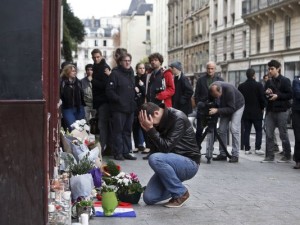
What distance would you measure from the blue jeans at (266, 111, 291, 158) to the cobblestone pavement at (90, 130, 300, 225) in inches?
26.5

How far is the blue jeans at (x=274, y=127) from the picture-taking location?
14.1m

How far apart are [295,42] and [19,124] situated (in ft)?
124

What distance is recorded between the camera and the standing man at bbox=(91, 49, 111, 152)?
47.7ft

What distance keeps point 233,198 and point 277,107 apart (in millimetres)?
4878

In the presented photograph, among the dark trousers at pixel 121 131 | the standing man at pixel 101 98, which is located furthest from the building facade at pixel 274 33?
the dark trousers at pixel 121 131

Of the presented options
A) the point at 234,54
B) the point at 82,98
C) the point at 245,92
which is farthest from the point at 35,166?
the point at 234,54

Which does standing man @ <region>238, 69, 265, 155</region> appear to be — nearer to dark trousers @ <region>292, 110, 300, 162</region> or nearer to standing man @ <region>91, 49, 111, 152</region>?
dark trousers @ <region>292, 110, 300, 162</region>

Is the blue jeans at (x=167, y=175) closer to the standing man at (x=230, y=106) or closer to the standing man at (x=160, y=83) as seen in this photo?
the standing man at (x=230, y=106)

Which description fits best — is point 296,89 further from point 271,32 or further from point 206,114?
point 271,32

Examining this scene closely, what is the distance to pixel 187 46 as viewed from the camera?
8181 cm

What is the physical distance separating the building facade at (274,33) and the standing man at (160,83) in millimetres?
26586

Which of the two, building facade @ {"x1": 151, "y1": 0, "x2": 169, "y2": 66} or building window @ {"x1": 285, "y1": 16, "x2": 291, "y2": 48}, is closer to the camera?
building window @ {"x1": 285, "y1": 16, "x2": 291, "y2": 48}

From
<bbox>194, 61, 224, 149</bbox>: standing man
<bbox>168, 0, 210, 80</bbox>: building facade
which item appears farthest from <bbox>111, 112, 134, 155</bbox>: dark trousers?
<bbox>168, 0, 210, 80</bbox>: building facade

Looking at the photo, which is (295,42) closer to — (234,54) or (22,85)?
(234,54)
